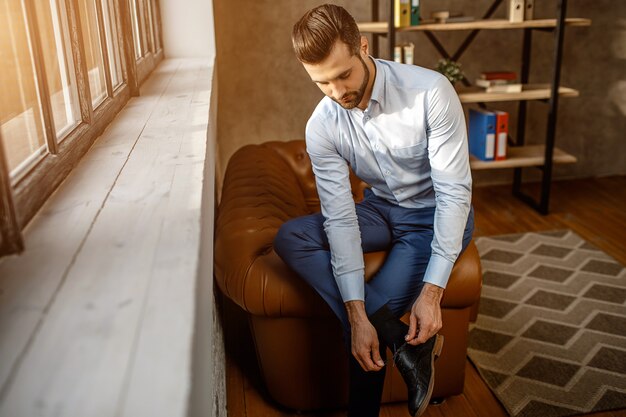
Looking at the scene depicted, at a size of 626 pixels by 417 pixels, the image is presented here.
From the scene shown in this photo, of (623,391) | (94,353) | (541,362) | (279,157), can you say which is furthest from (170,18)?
(94,353)

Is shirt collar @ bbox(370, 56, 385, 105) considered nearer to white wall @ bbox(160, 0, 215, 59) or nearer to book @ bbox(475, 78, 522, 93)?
white wall @ bbox(160, 0, 215, 59)

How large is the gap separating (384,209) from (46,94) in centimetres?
108

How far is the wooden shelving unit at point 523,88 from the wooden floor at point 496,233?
17 cm

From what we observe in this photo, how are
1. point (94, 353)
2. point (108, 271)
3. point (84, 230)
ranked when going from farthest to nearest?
point (84, 230) → point (108, 271) → point (94, 353)

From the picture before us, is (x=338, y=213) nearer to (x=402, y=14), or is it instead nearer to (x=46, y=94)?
(x=46, y=94)

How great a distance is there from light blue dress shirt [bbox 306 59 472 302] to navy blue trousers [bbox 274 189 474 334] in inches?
2.0

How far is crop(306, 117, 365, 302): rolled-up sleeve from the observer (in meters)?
1.65

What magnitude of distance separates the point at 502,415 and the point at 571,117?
285cm

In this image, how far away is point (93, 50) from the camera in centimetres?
183

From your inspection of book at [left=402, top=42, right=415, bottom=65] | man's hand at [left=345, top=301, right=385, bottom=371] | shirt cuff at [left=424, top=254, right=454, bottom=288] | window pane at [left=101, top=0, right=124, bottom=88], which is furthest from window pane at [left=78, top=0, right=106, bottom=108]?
book at [left=402, top=42, right=415, bottom=65]

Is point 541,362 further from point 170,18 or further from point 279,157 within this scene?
point 170,18

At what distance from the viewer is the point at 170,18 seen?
3385 mm

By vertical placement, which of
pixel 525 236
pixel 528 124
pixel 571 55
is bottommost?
pixel 525 236

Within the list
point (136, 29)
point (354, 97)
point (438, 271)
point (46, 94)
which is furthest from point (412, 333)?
point (136, 29)
